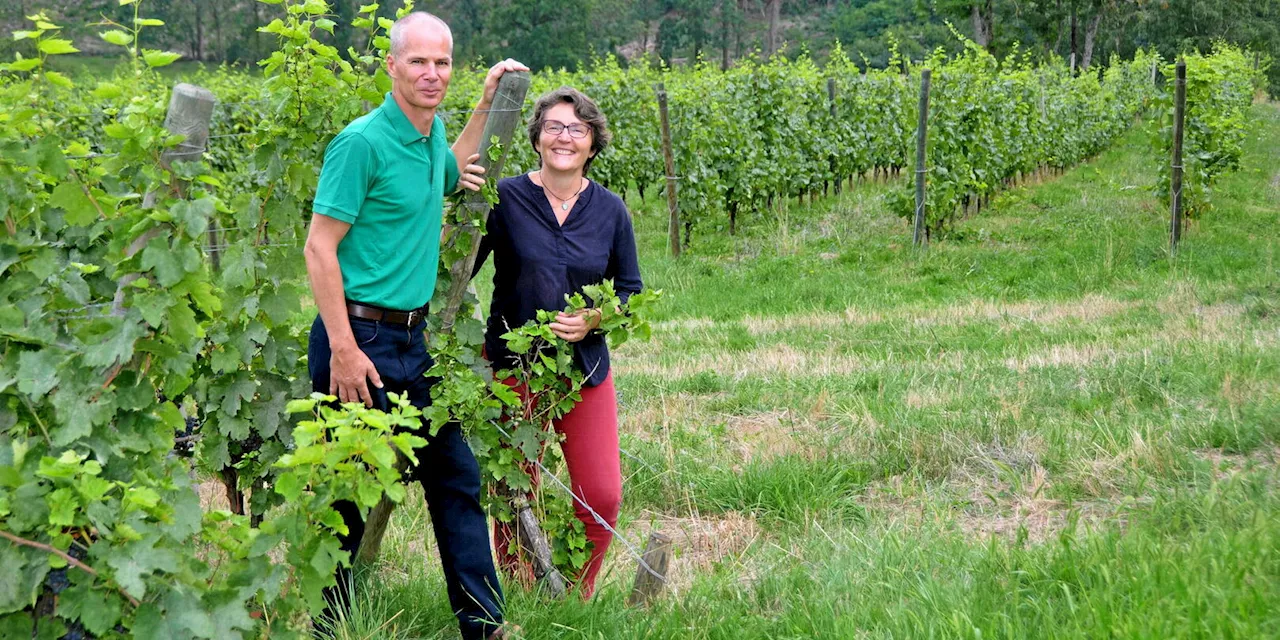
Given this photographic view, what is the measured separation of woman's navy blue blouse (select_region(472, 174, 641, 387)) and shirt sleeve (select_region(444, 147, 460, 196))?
25 centimetres

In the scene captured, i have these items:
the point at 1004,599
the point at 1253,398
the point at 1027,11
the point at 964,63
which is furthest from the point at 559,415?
the point at 1027,11

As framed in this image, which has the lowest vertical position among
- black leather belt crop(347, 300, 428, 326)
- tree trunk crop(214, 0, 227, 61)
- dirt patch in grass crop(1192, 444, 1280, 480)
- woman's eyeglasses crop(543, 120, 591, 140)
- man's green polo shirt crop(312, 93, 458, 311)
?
dirt patch in grass crop(1192, 444, 1280, 480)

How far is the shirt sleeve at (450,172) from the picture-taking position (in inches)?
128

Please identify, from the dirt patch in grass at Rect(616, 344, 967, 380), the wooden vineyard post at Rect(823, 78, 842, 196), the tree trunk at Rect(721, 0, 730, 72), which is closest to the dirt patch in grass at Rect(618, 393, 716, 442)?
the dirt patch in grass at Rect(616, 344, 967, 380)

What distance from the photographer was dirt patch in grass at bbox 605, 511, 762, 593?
3748mm

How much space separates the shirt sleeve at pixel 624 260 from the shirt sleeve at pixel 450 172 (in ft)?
1.94

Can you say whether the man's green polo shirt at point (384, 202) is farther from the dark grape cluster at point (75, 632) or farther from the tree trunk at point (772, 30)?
the tree trunk at point (772, 30)

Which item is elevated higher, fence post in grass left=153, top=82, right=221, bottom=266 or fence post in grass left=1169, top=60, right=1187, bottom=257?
fence post in grass left=153, top=82, right=221, bottom=266

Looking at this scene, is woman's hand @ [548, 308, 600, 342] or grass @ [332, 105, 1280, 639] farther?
woman's hand @ [548, 308, 600, 342]

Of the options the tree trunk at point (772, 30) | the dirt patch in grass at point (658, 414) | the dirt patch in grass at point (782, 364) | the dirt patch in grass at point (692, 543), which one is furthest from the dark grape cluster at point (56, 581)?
the tree trunk at point (772, 30)

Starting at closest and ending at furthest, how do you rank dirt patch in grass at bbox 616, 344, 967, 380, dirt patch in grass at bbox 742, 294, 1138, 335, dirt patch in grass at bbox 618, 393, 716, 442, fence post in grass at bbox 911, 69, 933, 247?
dirt patch in grass at bbox 618, 393, 716, 442 → dirt patch in grass at bbox 616, 344, 967, 380 → dirt patch in grass at bbox 742, 294, 1138, 335 → fence post in grass at bbox 911, 69, 933, 247

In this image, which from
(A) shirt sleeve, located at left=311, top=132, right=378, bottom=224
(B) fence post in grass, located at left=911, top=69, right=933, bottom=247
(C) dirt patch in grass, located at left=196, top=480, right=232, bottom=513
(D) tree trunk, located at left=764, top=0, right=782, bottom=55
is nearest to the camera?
(A) shirt sleeve, located at left=311, top=132, right=378, bottom=224

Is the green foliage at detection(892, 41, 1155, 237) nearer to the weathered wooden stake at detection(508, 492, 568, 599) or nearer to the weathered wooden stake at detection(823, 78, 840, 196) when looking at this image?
the weathered wooden stake at detection(823, 78, 840, 196)

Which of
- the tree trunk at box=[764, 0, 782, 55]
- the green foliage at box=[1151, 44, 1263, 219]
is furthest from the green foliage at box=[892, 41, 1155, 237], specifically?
the tree trunk at box=[764, 0, 782, 55]
